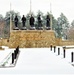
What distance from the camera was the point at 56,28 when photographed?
91.8 metres

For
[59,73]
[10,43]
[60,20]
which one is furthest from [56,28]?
[59,73]

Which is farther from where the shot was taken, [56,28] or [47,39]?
[56,28]

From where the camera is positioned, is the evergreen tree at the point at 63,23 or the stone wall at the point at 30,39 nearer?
the stone wall at the point at 30,39

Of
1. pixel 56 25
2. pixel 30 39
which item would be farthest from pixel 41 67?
pixel 56 25

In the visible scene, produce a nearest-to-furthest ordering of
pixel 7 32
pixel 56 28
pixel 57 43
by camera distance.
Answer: pixel 57 43 → pixel 7 32 → pixel 56 28

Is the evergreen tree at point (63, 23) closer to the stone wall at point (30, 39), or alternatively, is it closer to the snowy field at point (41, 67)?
the stone wall at point (30, 39)

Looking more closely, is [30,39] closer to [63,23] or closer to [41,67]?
[41,67]

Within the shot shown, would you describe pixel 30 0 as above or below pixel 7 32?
above

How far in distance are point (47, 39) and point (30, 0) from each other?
28.4 ft

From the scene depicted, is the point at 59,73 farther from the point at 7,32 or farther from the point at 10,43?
the point at 7,32

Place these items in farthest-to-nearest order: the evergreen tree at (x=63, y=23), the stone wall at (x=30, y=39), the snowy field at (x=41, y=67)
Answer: the evergreen tree at (x=63, y=23), the stone wall at (x=30, y=39), the snowy field at (x=41, y=67)

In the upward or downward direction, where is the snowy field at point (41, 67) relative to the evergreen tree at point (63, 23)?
downward

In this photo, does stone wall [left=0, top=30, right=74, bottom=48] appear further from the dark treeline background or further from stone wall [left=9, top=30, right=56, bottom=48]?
the dark treeline background

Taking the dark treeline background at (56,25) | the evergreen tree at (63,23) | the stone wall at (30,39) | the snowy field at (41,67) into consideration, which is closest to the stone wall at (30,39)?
the stone wall at (30,39)
